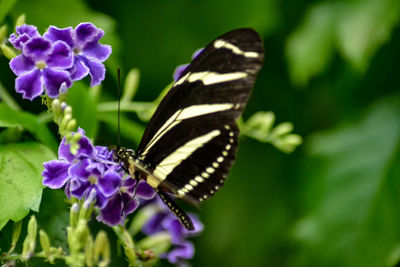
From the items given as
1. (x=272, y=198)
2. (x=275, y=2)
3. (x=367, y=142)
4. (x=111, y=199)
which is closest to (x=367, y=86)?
(x=367, y=142)

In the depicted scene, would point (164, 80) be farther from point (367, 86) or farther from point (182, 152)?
point (182, 152)

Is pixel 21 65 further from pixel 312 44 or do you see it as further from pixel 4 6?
pixel 312 44

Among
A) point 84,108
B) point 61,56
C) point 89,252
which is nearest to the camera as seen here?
point 89,252

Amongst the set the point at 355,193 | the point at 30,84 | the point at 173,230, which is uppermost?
the point at 30,84

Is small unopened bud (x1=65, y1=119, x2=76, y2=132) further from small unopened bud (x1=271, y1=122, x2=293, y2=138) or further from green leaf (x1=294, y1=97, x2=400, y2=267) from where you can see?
green leaf (x1=294, y1=97, x2=400, y2=267)

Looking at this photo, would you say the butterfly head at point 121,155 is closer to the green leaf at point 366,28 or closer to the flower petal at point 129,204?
the flower petal at point 129,204

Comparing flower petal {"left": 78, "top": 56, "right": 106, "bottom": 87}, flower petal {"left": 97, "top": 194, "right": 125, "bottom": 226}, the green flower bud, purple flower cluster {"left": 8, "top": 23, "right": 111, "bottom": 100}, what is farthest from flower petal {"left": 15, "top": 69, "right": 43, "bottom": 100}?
the green flower bud

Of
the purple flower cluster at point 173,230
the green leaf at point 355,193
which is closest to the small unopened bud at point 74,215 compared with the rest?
the purple flower cluster at point 173,230

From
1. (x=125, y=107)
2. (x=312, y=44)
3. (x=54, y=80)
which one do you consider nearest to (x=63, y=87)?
(x=54, y=80)
